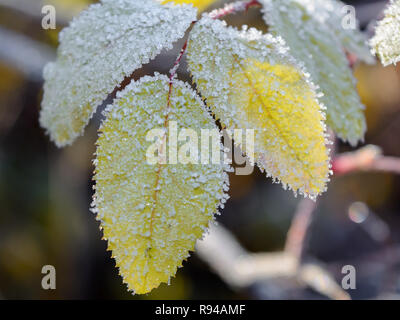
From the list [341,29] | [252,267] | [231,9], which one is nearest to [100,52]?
[231,9]

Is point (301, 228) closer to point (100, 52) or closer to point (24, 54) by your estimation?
point (100, 52)

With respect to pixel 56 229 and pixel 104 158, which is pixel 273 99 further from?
pixel 56 229

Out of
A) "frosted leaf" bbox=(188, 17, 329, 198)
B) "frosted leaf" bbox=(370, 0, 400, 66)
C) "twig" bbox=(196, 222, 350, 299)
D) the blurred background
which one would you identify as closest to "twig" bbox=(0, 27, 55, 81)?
the blurred background

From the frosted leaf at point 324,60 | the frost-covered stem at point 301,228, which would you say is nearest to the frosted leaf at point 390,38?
the frosted leaf at point 324,60

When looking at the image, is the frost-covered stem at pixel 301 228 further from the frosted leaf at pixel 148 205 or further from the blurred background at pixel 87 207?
the frosted leaf at pixel 148 205

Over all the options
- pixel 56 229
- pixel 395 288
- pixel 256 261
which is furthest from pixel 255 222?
pixel 56 229

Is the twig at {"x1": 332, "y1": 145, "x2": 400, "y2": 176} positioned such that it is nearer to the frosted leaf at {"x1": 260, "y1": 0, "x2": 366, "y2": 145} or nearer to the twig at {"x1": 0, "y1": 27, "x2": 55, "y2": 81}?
the frosted leaf at {"x1": 260, "y1": 0, "x2": 366, "y2": 145}
